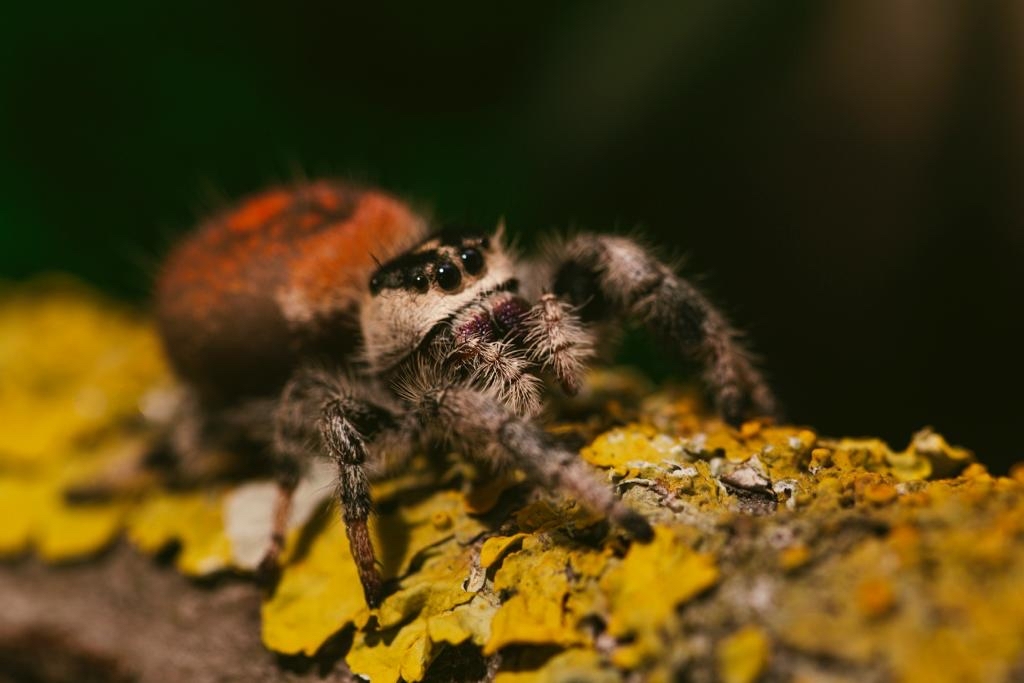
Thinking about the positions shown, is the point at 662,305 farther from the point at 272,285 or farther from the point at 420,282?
the point at 272,285

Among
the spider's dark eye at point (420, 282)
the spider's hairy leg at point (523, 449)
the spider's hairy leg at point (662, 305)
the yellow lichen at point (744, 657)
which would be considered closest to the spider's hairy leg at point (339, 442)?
the spider's hairy leg at point (523, 449)

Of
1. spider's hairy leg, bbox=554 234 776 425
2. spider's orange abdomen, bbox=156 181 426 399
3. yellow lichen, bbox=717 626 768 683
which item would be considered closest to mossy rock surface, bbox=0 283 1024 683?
yellow lichen, bbox=717 626 768 683

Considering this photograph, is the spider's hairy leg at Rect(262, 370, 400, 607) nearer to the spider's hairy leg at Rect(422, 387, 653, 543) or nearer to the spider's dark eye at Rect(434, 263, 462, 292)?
the spider's hairy leg at Rect(422, 387, 653, 543)

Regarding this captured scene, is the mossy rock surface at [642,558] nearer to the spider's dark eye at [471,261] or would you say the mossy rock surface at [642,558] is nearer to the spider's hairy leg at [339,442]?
the spider's hairy leg at [339,442]

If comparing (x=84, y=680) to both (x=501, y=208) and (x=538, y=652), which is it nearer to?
(x=538, y=652)

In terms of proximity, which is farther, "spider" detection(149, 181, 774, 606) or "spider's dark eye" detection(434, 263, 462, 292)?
"spider's dark eye" detection(434, 263, 462, 292)
